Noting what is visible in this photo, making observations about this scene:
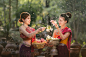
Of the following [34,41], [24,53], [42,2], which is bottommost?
[24,53]

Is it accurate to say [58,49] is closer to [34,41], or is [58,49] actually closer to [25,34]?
[34,41]

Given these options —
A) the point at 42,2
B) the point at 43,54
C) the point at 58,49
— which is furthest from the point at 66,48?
the point at 42,2

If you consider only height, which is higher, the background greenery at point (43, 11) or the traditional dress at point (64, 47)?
the background greenery at point (43, 11)

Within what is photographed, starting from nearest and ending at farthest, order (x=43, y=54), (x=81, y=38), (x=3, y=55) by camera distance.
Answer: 1. (x=3, y=55)
2. (x=43, y=54)
3. (x=81, y=38)

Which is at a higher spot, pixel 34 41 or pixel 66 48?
pixel 34 41

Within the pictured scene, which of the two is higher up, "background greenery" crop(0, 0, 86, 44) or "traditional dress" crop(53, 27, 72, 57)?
"background greenery" crop(0, 0, 86, 44)

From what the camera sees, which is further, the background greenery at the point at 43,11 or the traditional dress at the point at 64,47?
the background greenery at the point at 43,11

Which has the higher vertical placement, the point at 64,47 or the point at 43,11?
the point at 43,11

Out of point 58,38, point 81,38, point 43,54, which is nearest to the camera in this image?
point 58,38

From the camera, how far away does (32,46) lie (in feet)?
9.91

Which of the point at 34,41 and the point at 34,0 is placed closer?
the point at 34,41

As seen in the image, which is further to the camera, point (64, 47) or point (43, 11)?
point (43, 11)

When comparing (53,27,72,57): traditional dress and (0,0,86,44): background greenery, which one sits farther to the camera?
(0,0,86,44): background greenery

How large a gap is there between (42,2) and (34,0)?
1.89 feet
